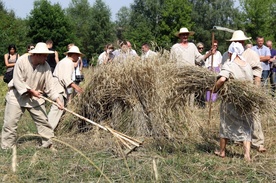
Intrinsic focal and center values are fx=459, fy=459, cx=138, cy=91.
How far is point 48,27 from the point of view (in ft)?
141

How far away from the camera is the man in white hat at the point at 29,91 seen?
6340 mm

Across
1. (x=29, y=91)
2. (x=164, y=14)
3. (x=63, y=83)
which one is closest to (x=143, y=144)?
(x=29, y=91)

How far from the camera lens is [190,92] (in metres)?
5.80

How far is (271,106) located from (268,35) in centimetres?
4697

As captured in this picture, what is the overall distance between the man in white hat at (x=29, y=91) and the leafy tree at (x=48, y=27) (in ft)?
117

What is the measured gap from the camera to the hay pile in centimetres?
597

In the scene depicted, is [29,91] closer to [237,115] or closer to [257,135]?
[237,115]

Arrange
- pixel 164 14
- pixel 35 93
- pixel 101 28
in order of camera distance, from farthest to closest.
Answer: pixel 164 14 → pixel 101 28 → pixel 35 93

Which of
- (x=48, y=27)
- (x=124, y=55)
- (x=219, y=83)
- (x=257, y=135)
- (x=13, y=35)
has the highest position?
(x=48, y=27)

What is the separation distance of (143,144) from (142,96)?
814 mm

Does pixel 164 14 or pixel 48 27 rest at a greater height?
→ pixel 164 14

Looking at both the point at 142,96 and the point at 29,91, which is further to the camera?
the point at 142,96

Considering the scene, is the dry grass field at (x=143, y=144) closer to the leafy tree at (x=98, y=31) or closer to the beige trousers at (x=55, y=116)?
the beige trousers at (x=55, y=116)

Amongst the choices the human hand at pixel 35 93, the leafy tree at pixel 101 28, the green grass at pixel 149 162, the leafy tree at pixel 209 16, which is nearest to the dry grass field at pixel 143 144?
the green grass at pixel 149 162
